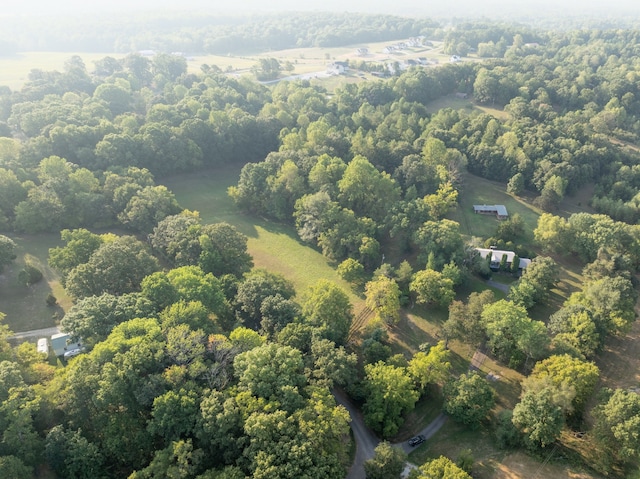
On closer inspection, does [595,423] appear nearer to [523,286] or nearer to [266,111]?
[523,286]

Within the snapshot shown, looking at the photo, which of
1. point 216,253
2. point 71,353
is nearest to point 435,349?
point 216,253

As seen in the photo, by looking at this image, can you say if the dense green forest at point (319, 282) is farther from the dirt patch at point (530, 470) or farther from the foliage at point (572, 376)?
the dirt patch at point (530, 470)

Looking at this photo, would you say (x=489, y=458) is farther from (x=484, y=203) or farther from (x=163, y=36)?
(x=163, y=36)

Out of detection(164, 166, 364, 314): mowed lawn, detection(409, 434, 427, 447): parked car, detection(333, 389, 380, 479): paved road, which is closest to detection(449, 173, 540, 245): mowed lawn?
detection(164, 166, 364, 314): mowed lawn

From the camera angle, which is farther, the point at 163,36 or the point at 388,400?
the point at 163,36

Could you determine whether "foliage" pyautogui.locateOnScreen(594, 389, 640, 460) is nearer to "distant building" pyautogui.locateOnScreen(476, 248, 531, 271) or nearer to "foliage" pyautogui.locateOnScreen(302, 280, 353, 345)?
"foliage" pyautogui.locateOnScreen(302, 280, 353, 345)

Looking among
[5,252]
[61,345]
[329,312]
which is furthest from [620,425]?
[5,252]

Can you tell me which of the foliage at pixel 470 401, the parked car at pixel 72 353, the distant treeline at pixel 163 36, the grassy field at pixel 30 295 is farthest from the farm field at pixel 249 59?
the foliage at pixel 470 401

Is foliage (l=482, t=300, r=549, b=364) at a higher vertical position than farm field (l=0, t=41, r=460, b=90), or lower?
lower
